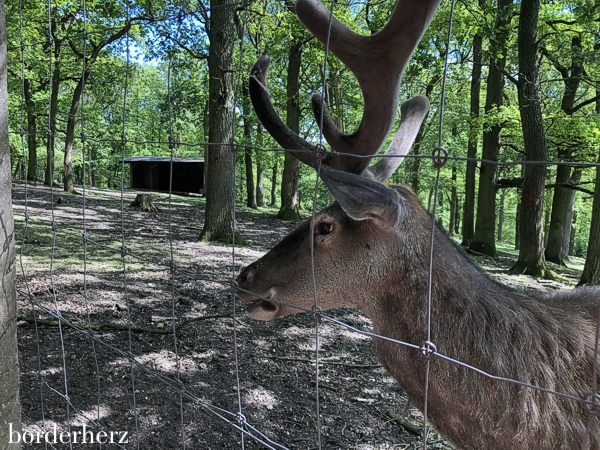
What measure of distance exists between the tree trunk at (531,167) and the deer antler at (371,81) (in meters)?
7.08

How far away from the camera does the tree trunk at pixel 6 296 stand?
6.31 feet

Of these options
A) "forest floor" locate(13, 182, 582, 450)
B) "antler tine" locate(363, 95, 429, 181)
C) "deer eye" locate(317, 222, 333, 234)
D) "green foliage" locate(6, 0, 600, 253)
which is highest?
"green foliage" locate(6, 0, 600, 253)

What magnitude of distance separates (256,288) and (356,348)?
2.62 meters

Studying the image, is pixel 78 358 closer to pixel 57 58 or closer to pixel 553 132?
pixel 553 132

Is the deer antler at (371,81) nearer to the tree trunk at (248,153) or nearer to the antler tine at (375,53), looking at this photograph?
the antler tine at (375,53)

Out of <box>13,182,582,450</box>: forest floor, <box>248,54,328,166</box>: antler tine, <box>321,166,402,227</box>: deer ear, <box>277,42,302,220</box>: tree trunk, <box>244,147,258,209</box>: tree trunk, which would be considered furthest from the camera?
<box>244,147,258,209</box>: tree trunk

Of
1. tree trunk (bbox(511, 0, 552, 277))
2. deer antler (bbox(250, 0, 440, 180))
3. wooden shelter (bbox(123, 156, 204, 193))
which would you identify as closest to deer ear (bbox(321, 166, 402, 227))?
deer antler (bbox(250, 0, 440, 180))

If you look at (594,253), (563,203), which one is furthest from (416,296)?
(563,203)

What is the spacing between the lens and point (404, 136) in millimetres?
2547

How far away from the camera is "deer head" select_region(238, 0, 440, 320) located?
1.73 meters

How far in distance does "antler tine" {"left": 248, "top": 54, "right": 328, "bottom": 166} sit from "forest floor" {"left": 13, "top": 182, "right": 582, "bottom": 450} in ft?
2.37

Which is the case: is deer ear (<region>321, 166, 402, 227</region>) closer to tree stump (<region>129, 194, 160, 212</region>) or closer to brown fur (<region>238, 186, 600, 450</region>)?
brown fur (<region>238, 186, 600, 450</region>)

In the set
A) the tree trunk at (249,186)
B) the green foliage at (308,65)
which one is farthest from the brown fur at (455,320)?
the tree trunk at (249,186)

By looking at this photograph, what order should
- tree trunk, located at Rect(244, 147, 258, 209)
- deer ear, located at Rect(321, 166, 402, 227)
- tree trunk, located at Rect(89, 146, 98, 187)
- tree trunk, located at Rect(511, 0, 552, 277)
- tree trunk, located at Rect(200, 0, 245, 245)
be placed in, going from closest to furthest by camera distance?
deer ear, located at Rect(321, 166, 402, 227) < tree trunk, located at Rect(200, 0, 245, 245) < tree trunk, located at Rect(511, 0, 552, 277) < tree trunk, located at Rect(244, 147, 258, 209) < tree trunk, located at Rect(89, 146, 98, 187)
